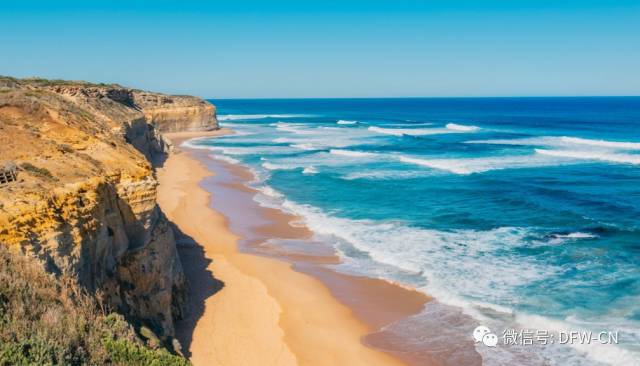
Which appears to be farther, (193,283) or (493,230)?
(493,230)

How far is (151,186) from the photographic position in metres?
12.9

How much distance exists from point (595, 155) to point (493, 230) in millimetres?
28336

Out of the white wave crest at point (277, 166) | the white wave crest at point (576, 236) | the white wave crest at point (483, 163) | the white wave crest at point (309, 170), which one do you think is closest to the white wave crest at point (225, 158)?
the white wave crest at point (277, 166)

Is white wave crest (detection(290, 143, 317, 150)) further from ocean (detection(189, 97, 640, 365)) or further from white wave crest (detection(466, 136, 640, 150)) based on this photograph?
white wave crest (detection(466, 136, 640, 150))

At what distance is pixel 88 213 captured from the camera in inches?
402

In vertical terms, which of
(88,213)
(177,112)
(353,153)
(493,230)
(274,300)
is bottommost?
(274,300)

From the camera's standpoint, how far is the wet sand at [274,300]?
12883 mm

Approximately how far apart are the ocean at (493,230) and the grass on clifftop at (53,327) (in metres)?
8.38

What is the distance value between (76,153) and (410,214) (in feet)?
58.2

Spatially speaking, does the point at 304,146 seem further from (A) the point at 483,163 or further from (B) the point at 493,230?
(B) the point at 493,230

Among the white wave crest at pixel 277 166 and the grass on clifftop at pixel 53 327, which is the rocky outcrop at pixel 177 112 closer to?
the white wave crest at pixel 277 166

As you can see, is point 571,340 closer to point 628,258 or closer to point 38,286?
point 628,258

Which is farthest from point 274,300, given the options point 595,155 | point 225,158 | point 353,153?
point 595,155

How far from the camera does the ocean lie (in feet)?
48.0
